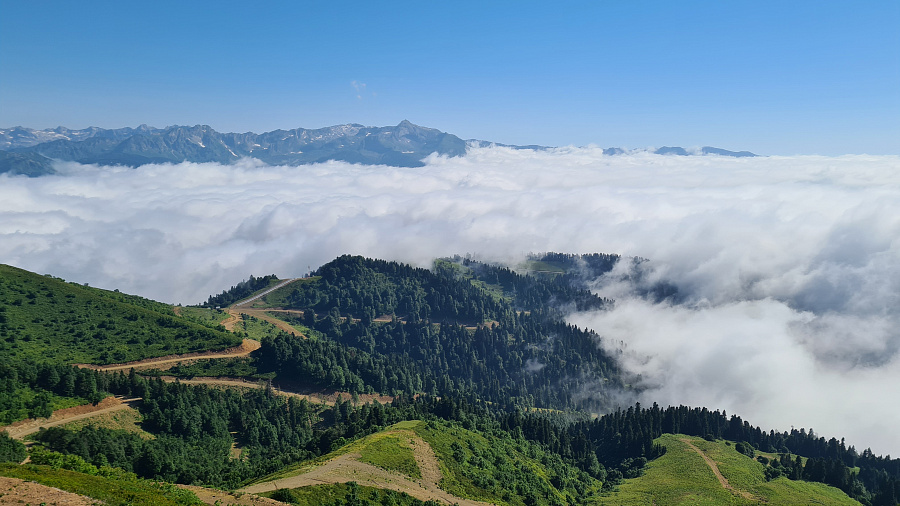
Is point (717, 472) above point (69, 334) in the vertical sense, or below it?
below

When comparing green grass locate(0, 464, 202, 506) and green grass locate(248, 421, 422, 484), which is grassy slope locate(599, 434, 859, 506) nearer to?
green grass locate(248, 421, 422, 484)

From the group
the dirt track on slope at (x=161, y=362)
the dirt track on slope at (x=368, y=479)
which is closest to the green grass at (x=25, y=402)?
the dirt track on slope at (x=161, y=362)

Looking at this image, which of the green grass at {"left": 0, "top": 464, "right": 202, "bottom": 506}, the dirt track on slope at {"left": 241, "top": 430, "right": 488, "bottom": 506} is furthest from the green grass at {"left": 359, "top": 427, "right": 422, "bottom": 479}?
the green grass at {"left": 0, "top": 464, "right": 202, "bottom": 506}

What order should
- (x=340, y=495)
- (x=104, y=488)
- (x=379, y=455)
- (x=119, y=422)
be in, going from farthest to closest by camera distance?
(x=119, y=422), (x=379, y=455), (x=340, y=495), (x=104, y=488)

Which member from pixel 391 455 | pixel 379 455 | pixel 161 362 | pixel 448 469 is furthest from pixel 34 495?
pixel 161 362

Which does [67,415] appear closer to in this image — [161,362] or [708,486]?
[161,362]

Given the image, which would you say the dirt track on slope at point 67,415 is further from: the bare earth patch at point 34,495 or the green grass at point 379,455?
the bare earth patch at point 34,495
